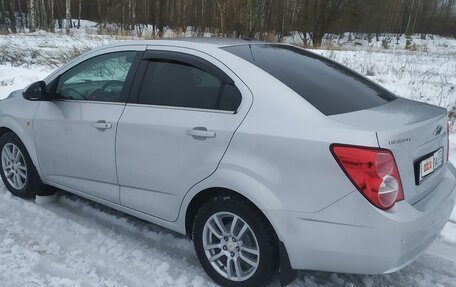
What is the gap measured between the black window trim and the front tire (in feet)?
2.04

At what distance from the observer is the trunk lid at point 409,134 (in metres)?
2.31

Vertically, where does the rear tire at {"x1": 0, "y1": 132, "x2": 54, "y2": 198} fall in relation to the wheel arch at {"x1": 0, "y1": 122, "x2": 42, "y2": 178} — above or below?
below

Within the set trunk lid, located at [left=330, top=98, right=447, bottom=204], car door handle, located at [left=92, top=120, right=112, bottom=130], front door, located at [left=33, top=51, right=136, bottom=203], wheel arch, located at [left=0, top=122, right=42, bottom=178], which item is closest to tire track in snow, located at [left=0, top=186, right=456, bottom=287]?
front door, located at [left=33, top=51, right=136, bottom=203]

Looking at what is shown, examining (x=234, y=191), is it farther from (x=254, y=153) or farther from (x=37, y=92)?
(x=37, y=92)

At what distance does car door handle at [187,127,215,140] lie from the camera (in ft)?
8.82

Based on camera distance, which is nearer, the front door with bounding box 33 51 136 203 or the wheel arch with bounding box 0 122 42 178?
the front door with bounding box 33 51 136 203

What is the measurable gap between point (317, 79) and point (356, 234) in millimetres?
1119

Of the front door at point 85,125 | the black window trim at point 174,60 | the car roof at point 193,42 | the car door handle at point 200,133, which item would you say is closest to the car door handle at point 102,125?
the front door at point 85,125

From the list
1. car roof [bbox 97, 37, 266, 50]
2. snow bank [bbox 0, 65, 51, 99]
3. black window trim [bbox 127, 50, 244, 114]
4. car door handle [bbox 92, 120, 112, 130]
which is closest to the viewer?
black window trim [bbox 127, 50, 244, 114]

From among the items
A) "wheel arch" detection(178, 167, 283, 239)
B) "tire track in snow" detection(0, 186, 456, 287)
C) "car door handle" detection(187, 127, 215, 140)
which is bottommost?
"tire track in snow" detection(0, 186, 456, 287)

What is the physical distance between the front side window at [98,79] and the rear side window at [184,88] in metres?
0.28

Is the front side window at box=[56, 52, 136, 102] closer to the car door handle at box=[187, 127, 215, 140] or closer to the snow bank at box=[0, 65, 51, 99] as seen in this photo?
the car door handle at box=[187, 127, 215, 140]

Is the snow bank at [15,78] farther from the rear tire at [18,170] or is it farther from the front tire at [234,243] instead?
the front tire at [234,243]

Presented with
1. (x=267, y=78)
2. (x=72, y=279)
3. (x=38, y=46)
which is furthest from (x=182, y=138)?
(x=38, y=46)
